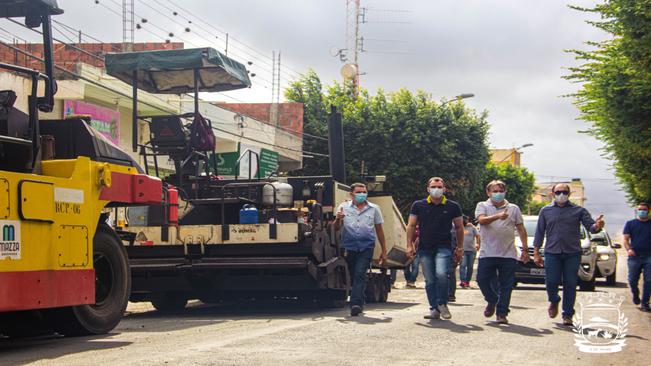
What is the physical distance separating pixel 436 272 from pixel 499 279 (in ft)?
2.48

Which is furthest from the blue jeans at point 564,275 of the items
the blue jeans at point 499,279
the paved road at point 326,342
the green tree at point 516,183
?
the green tree at point 516,183

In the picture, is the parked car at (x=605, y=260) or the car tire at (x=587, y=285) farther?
the parked car at (x=605, y=260)

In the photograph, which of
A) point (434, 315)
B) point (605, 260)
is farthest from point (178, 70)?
point (605, 260)

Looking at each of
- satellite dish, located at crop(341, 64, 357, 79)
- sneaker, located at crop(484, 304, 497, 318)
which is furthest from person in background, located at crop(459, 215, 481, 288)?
satellite dish, located at crop(341, 64, 357, 79)

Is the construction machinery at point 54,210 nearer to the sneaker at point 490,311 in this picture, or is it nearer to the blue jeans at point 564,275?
the sneaker at point 490,311

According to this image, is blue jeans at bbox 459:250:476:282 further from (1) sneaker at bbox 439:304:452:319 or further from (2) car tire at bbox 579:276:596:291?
(1) sneaker at bbox 439:304:452:319

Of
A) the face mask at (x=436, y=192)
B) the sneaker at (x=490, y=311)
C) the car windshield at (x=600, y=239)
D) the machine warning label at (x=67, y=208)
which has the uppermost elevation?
the face mask at (x=436, y=192)

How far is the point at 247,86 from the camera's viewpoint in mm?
14445

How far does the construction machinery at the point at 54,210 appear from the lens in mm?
7621

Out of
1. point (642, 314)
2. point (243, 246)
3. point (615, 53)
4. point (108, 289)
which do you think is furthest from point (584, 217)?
point (615, 53)

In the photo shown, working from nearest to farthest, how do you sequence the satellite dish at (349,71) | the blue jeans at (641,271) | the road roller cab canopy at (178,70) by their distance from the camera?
the road roller cab canopy at (178,70), the blue jeans at (641,271), the satellite dish at (349,71)

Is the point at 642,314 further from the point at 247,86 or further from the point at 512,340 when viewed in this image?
the point at 247,86

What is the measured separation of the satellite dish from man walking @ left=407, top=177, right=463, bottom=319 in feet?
149

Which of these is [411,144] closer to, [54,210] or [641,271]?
[641,271]
